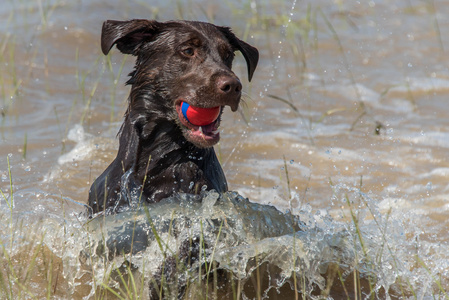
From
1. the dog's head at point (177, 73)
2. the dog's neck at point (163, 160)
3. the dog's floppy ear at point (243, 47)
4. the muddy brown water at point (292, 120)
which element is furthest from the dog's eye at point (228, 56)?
the muddy brown water at point (292, 120)

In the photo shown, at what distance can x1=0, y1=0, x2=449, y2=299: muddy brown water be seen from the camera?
17.3 ft

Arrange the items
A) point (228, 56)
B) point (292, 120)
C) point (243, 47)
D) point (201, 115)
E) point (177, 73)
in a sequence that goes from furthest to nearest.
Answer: point (292, 120) < point (243, 47) < point (228, 56) < point (177, 73) < point (201, 115)

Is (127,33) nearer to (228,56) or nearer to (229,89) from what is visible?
(228,56)

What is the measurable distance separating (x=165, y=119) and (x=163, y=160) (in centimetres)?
27

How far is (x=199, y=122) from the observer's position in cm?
409

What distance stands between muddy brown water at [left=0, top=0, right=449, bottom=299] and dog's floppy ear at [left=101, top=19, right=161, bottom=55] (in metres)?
1.29

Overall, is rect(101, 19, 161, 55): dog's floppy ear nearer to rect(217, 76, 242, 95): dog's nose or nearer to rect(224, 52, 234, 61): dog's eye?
rect(224, 52, 234, 61): dog's eye

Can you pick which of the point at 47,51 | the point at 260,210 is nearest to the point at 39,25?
the point at 47,51


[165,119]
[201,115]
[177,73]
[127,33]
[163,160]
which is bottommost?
[163,160]

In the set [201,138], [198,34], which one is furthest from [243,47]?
[201,138]

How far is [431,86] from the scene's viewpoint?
878 cm

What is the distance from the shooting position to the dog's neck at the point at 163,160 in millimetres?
4168

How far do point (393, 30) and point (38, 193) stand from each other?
734cm

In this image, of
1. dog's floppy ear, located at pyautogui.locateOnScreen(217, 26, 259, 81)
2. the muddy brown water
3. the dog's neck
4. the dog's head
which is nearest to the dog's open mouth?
the dog's head
